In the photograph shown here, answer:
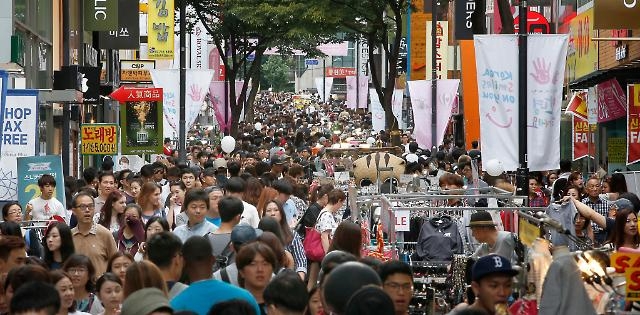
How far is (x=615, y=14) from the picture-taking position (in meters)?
21.7

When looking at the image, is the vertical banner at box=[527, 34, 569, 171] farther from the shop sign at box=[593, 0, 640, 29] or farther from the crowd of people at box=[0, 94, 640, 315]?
the shop sign at box=[593, 0, 640, 29]

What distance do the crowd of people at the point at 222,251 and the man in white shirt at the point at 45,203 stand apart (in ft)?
0.05

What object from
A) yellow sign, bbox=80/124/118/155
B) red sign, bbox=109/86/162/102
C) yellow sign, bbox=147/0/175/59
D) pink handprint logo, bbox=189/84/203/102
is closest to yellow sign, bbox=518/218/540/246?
yellow sign, bbox=80/124/118/155

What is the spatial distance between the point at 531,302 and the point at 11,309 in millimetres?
3534

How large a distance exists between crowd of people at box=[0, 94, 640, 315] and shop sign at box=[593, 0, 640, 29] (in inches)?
92.3

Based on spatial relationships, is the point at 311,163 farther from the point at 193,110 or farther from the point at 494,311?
the point at 494,311

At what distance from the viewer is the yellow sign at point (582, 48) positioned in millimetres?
32656

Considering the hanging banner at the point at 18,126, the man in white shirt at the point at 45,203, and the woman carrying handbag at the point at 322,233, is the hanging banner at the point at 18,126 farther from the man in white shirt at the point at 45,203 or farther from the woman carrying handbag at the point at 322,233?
the woman carrying handbag at the point at 322,233

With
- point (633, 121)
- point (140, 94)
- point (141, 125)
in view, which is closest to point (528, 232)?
point (633, 121)

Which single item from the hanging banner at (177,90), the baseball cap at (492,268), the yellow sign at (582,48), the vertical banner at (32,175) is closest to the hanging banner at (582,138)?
the yellow sign at (582,48)

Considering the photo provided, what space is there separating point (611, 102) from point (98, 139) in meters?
10.1

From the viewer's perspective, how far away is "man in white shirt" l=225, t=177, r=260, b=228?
14.4 m

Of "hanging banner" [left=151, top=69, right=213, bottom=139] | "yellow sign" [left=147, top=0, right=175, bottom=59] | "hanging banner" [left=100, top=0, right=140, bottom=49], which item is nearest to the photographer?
"hanging banner" [left=151, top=69, right=213, bottom=139]

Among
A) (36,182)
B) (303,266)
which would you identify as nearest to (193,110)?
→ (36,182)
